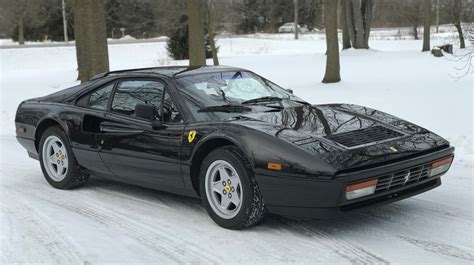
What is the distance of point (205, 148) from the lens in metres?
4.57

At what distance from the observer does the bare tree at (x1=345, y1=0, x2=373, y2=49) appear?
95.8ft

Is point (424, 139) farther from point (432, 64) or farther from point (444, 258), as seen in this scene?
point (432, 64)

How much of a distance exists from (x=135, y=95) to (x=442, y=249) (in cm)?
311

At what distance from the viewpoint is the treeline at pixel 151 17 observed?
4281cm

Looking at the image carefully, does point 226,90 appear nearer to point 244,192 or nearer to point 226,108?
point 226,108

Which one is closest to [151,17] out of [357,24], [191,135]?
[357,24]

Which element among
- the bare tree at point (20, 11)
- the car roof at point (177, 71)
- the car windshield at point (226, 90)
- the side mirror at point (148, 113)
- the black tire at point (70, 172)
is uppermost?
the bare tree at point (20, 11)

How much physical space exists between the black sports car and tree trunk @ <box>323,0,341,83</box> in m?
9.20

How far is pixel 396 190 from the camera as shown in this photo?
13.6 feet

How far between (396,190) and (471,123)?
190 inches

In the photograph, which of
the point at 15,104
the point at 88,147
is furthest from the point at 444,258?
the point at 15,104

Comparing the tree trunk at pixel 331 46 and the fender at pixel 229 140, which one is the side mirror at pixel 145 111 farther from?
the tree trunk at pixel 331 46

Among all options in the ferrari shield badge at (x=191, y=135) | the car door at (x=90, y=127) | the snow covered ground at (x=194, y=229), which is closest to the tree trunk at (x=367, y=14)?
the snow covered ground at (x=194, y=229)

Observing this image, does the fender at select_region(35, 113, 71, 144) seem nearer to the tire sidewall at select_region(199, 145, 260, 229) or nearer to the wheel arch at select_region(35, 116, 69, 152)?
the wheel arch at select_region(35, 116, 69, 152)
